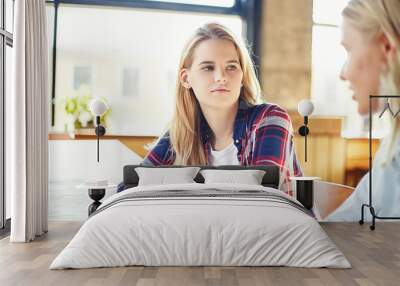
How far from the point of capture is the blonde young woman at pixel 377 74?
20.2 feet

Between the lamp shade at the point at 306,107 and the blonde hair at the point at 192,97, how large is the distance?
594mm

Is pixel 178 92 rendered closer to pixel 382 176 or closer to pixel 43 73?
pixel 43 73

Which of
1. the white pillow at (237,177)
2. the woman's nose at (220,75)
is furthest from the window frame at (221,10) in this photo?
the white pillow at (237,177)

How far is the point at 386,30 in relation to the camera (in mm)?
6137

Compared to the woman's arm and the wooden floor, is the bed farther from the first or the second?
the woman's arm

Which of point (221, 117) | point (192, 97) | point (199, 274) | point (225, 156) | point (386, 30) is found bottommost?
point (199, 274)

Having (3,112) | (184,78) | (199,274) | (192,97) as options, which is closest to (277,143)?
(192,97)

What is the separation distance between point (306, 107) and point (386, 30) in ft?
4.46

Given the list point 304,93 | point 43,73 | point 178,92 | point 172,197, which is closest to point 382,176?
point 304,93

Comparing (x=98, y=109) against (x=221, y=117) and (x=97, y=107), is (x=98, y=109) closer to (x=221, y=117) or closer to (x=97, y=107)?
(x=97, y=107)

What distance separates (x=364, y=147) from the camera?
6.26 metres

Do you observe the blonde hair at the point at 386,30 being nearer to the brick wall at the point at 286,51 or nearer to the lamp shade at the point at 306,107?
the brick wall at the point at 286,51

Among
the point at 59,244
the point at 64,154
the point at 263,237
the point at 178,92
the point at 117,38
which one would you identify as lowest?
the point at 59,244

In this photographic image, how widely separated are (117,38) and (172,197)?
108 inches
